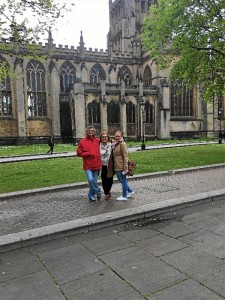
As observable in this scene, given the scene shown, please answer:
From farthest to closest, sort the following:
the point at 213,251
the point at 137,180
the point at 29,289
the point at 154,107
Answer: the point at 154,107 < the point at 137,180 < the point at 213,251 < the point at 29,289

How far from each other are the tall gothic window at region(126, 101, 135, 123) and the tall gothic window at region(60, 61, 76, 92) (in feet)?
29.8

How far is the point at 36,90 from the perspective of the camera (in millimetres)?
37062

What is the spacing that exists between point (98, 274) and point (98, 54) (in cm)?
4102

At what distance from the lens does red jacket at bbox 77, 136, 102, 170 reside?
662cm

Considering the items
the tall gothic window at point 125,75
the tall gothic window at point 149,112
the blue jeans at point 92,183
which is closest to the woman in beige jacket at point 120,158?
the blue jeans at point 92,183

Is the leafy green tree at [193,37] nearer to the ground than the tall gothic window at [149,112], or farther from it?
farther from it

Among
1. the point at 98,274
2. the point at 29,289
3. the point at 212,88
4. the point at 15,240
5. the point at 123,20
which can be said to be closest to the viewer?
the point at 29,289

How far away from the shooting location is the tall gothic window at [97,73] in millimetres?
40656

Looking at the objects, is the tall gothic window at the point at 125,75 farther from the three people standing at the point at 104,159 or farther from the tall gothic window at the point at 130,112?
the three people standing at the point at 104,159

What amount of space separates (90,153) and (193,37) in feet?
37.9

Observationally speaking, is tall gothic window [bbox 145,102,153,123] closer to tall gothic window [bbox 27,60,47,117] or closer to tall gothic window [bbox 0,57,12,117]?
tall gothic window [bbox 27,60,47,117]

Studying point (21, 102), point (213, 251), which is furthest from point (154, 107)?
point (213, 251)

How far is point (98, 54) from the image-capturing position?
4097 centimetres

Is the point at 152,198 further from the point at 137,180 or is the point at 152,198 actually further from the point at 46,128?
the point at 46,128
